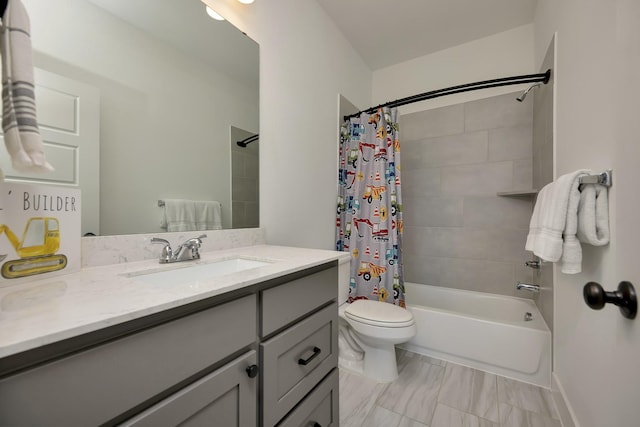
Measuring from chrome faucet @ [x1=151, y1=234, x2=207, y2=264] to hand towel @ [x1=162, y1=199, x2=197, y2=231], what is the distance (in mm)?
96

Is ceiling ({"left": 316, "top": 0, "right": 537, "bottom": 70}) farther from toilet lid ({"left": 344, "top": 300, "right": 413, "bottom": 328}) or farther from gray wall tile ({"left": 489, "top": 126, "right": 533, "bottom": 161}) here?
toilet lid ({"left": 344, "top": 300, "right": 413, "bottom": 328})

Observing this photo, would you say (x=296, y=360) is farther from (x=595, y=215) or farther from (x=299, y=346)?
(x=595, y=215)

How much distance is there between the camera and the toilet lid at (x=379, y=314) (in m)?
1.60

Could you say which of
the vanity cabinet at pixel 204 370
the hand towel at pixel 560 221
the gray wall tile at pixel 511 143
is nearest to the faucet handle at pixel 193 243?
the vanity cabinet at pixel 204 370

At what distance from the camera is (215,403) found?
624 millimetres

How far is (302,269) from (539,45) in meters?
2.50

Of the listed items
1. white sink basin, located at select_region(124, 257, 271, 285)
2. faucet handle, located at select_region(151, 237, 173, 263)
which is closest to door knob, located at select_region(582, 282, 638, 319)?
white sink basin, located at select_region(124, 257, 271, 285)

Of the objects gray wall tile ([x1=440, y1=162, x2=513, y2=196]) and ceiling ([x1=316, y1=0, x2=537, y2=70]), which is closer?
ceiling ([x1=316, y1=0, x2=537, y2=70])

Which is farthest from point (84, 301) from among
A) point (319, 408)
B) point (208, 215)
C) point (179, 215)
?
point (319, 408)

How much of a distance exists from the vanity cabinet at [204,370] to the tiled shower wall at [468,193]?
1849 millimetres

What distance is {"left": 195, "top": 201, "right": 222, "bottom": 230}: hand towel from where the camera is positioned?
1.21 meters

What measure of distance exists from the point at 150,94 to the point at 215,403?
43.9 inches

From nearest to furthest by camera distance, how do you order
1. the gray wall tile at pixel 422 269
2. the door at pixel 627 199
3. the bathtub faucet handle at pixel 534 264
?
the door at pixel 627 199, the bathtub faucet handle at pixel 534 264, the gray wall tile at pixel 422 269

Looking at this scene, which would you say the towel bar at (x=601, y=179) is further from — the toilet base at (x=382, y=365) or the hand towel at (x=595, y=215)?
the toilet base at (x=382, y=365)
